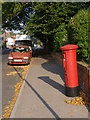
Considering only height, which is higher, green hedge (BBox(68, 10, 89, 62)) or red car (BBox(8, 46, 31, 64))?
green hedge (BBox(68, 10, 89, 62))

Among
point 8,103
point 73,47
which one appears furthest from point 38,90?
point 73,47

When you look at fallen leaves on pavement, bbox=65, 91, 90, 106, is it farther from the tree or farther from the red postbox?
the tree

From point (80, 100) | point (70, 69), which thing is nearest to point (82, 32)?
point (70, 69)

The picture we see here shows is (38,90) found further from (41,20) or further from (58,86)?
(41,20)

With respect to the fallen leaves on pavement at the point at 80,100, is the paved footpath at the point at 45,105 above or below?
below

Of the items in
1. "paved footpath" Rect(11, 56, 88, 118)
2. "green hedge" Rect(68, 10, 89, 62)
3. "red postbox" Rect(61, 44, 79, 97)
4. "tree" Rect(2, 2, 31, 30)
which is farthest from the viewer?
"tree" Rect(2, 2, 31, 30)

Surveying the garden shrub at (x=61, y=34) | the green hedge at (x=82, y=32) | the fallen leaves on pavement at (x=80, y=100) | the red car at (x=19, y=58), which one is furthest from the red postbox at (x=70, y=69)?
the red car at (x=19, y=58)

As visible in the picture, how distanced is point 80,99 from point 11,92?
264cm

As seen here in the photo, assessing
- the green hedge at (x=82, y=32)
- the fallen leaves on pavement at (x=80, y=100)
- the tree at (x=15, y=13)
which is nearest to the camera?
the fallen leaves on pavement at (x=80, y=100)

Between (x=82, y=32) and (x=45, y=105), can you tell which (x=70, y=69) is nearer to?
(x=45, y=105)

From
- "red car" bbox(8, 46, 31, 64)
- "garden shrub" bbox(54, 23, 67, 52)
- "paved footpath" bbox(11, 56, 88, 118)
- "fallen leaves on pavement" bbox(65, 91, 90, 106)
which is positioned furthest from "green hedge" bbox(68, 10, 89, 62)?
"red car" bbox(8, 46, 31, 64)

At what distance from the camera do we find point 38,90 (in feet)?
24.9

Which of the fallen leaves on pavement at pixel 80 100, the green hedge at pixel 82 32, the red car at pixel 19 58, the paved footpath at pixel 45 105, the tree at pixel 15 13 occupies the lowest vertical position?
the paved footpath at pixel 45 105

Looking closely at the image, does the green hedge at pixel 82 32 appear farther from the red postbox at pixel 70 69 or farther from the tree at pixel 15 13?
the tree at pixel 15 13
